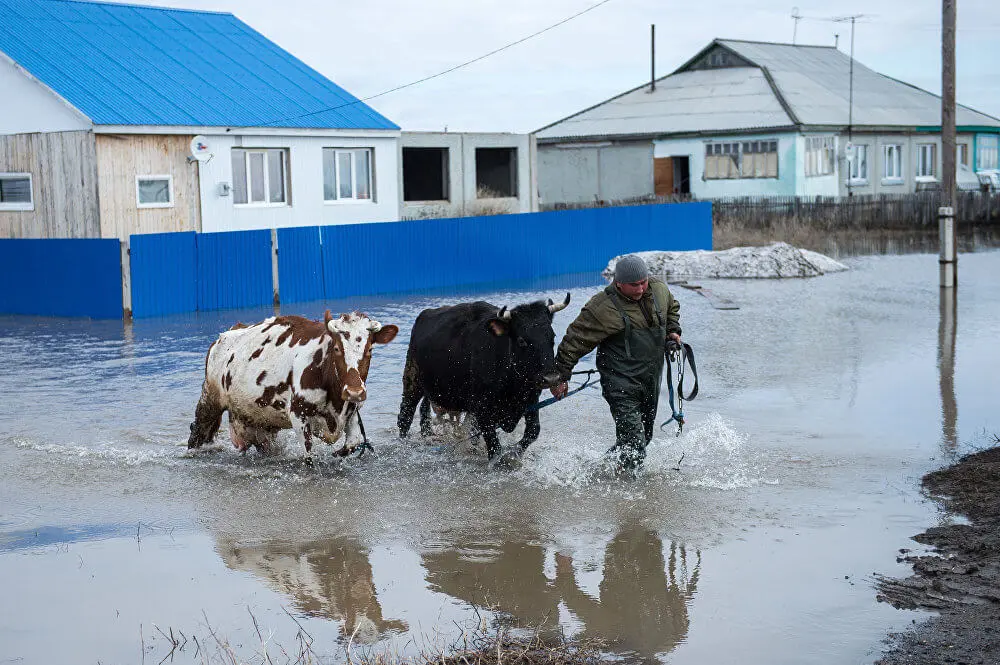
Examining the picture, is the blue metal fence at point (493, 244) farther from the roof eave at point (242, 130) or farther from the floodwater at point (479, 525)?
the floodwater at point (479, 525)

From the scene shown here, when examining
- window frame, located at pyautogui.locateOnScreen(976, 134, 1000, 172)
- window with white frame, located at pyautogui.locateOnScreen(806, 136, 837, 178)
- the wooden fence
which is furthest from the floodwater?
window frame, located at pyautogui.locateOnScreen(976, 134, 1000, 172)

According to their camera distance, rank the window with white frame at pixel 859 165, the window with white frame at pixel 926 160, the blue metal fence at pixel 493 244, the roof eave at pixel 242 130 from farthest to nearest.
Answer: the window with white frame at pixel 926 160
the window with white frame at pixel 859 165
the blue metal fence at pixel 493 244
the roof eave at pixel 242 130

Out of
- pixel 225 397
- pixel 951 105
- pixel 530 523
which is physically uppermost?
pixel 951 105

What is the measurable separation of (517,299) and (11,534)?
1568 cm

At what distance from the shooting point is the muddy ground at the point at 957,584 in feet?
18.0

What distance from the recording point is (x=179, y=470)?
9727 millimetres

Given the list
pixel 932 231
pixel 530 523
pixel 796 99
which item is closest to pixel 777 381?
pixel 530 523

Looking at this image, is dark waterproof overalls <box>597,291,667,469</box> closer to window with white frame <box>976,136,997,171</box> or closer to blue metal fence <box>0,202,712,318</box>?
blue metal fence <box>0,202,712,318</box>

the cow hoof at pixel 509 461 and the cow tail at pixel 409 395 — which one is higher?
the cow tail at pixel 409 395

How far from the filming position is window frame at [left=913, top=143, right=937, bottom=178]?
52656mm

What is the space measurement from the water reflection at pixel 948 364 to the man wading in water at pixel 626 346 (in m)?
2.73

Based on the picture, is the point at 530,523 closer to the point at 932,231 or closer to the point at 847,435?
the point at 847,435

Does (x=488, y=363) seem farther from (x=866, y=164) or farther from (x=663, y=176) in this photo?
(x=866, y=164)

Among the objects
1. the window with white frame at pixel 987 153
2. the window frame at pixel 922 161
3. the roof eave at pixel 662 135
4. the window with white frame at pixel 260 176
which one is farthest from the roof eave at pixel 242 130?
the window with white frame at pixel 987 153
